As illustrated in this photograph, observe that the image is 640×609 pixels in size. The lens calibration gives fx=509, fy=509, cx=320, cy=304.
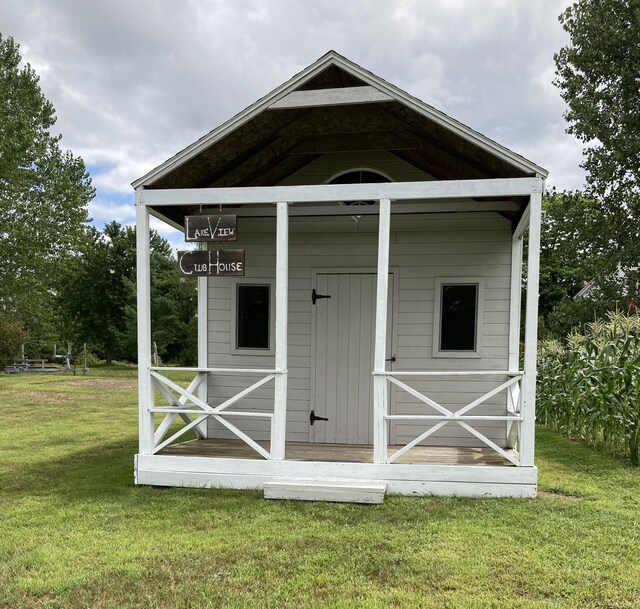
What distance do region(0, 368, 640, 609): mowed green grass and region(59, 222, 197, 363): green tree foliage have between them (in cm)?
2843

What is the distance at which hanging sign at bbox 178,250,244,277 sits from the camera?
5141mm

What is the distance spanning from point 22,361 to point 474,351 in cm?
2866

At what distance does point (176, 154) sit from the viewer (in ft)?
16.9

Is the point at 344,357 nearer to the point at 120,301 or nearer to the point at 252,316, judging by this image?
the point at 252,316

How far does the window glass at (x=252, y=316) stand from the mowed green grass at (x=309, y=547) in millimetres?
2257

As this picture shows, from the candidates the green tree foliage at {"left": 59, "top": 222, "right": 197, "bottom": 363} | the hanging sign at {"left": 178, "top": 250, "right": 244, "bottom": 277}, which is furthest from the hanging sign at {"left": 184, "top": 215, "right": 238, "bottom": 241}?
the green tree foliage at {"left": 59, "top": 222, "right": 197, "bottom": 363}

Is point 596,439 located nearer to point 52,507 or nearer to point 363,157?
point 363,157

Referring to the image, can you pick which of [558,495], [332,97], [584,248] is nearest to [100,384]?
[332,97]

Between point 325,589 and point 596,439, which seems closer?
point 325,589

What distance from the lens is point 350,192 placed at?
5027 millimetres

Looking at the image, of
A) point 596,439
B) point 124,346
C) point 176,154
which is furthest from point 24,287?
point 596,439

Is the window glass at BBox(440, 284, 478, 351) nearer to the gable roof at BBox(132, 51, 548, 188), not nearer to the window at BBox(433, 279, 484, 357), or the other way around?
the window at BBox(433, 279, 484, 357)

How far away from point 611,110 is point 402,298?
12438 mm

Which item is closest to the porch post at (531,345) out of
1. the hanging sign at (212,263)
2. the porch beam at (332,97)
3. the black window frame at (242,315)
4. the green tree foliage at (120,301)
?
the porch beam at (332,97)
